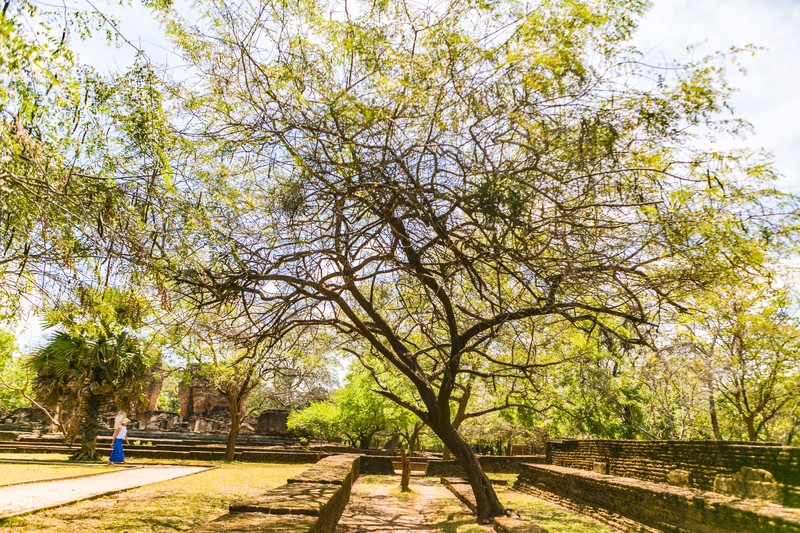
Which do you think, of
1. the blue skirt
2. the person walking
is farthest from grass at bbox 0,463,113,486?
the blue skirt

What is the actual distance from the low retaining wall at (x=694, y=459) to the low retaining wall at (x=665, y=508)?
0.50m

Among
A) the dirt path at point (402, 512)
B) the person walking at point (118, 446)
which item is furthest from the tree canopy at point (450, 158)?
the person walking at point (118, 446)

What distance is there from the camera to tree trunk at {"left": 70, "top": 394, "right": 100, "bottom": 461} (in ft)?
45.8

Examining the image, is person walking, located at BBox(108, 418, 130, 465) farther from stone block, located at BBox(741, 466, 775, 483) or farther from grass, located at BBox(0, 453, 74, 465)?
stone block, located at BBox(741, 466, 775, 483)

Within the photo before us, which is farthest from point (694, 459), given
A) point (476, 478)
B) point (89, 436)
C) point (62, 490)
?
point (89, 436)

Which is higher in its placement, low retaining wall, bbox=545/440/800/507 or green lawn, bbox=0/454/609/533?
low retaining wall, bbox=545/440/800/507

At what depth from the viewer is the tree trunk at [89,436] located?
1396cm

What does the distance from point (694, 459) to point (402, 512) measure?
248 inches

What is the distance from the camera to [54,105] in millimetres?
5215

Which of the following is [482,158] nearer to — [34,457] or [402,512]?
[402,512]

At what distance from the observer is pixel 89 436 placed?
1399 centimetres

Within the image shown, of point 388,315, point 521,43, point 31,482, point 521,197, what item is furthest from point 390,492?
point 521,43

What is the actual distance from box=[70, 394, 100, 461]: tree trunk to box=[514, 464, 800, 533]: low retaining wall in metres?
14.0

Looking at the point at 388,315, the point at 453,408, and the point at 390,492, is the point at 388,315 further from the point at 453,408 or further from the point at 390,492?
the point at 453,408
